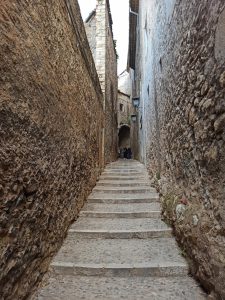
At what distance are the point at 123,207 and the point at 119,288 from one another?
1901 millimetres

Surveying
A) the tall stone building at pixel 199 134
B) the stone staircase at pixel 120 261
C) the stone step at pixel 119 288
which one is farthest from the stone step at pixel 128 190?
the stone step at pixel 119 288

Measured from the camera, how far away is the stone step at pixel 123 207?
391 cm

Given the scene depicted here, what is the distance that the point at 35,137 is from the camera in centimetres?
218

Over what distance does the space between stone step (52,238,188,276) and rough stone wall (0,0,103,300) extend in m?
0.19

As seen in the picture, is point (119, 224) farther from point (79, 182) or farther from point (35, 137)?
point (35, 137)

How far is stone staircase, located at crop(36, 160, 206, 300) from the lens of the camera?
2.14m

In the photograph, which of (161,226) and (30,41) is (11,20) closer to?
(30,41)

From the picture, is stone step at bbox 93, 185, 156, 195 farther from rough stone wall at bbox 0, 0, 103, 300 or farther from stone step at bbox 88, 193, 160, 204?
rough stone wall at bbox 0, 0, 103, 300

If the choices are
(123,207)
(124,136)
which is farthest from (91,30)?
(124,136)

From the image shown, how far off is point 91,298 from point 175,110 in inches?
84.8

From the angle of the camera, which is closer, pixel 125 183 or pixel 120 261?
pixel 120 261

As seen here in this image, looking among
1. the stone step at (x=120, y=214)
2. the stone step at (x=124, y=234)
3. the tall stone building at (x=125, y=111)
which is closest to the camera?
the stone step at (x=124, y=234)

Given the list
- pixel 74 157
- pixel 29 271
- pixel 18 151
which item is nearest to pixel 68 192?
pixel 74 157

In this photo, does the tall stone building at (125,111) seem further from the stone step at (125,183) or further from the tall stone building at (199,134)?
the tall stone building at (199,134)
